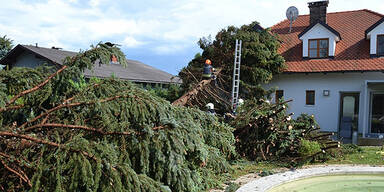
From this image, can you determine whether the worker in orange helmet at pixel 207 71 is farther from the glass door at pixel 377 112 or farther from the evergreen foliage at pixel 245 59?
the glass door at pixel 377 112

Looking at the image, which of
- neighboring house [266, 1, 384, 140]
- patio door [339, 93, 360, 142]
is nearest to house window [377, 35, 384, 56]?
neighboring house [266, 1, 384, 140]

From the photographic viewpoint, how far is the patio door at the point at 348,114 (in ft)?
57.9

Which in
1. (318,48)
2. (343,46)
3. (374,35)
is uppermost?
(374,35)

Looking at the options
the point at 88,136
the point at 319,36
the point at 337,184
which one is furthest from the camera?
the point at 319,36

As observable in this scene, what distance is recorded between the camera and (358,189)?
8.18 metres

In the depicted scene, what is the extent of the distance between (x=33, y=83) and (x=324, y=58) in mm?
16413

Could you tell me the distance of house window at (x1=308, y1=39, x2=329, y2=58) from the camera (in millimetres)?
18906

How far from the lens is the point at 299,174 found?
8.88 m

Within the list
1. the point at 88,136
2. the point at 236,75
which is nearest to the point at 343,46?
the point at 236,75

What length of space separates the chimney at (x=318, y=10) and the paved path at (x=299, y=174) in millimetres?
12578

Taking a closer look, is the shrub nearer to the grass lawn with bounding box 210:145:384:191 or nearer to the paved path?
the grass lawn with bounding box 210:145:384:191

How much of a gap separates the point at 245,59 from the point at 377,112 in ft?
22.7

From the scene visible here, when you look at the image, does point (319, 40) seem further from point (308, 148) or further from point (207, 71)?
point (308, 148)

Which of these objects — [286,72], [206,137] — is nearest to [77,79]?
[206,137]
